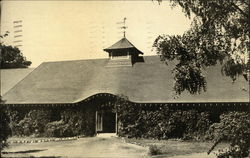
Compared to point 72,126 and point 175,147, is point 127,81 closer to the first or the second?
point 72,126

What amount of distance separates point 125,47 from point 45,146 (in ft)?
25.4

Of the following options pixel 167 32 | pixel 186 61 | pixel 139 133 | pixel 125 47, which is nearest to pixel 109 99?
pixel 139 133

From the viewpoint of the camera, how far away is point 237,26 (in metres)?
8.91

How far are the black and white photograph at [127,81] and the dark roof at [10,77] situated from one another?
0.08 m

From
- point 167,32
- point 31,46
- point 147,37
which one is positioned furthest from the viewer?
point 31,46

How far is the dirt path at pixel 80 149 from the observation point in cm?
1170

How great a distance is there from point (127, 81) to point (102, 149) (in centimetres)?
515

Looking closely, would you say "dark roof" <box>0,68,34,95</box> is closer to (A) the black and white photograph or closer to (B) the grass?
(A) the black and white photograph

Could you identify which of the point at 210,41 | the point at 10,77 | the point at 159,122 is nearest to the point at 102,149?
the point at 159,122

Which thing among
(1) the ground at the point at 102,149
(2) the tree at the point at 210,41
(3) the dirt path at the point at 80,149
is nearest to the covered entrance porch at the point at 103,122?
(1) the ground at the point at 102,149

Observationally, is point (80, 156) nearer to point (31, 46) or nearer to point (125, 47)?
point (31, 46)

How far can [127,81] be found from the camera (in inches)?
672

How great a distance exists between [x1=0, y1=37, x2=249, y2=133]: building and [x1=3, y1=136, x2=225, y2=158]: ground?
201 cm

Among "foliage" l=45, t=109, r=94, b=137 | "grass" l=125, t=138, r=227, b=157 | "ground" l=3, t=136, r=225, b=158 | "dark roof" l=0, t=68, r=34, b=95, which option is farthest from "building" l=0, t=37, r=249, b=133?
"ground" l=3, t=136, r=225, b=158
